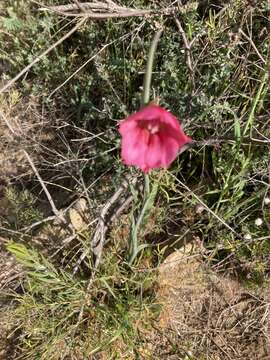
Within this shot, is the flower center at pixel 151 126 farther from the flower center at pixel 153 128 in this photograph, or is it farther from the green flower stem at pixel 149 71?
the green flower stem at pixel 149 71

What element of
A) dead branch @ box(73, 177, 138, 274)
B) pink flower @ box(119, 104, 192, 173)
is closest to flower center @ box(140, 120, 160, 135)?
pink flower @ box(119, 104, 192, 173)

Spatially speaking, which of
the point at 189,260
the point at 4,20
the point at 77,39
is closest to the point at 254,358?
the point at 189,260

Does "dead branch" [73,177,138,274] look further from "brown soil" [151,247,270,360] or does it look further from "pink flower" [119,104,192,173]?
"pink flower" [119,104,192,173]

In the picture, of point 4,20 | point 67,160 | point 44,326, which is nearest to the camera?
point 44,326

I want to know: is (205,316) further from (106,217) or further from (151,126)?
(151,126)

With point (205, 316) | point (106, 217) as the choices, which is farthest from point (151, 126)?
point (205, 316)

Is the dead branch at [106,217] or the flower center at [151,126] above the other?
the flower center at [151,126]

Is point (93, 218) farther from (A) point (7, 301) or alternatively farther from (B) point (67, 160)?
(A) point (7, 301)

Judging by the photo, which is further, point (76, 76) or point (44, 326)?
point (76, 76)

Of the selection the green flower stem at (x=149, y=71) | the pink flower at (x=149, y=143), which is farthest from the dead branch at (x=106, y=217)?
the green flower stem at (x=149, y=71)
